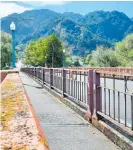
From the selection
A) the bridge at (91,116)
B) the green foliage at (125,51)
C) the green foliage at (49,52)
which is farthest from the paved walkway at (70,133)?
the green foliage at (49,52)

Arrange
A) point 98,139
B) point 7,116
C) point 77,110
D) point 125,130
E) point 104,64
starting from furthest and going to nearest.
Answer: point 104,64
point 77,110
point 98,139
point 125,130
point 7,116

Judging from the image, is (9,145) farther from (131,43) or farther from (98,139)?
(131,43)

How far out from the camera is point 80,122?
9.55m

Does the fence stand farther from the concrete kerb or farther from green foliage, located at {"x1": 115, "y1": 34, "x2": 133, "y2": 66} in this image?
green foliage, located at {"x1": 115, "y1": 34, "x2": 133, "y2": 66}

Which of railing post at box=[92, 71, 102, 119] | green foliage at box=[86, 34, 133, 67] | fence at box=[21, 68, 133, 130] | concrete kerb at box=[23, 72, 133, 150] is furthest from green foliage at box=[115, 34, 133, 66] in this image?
railing post at box=[92, 71, 102, 119]

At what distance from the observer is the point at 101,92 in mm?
8617

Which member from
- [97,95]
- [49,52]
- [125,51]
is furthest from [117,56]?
[97,95]

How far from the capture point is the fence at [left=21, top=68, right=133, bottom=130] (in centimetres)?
714

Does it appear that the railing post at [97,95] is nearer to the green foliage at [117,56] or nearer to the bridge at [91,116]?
the bridge at [91,116]

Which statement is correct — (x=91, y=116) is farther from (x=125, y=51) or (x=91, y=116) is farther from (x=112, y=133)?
(x=125, y=51)

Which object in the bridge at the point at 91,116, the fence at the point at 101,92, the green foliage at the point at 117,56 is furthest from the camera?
the green foliage at the point at 117,56

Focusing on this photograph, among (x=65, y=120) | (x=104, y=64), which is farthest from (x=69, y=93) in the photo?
(x=104, y=64)

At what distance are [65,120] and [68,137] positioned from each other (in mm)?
2361

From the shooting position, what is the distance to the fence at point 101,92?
7137 millimetres
